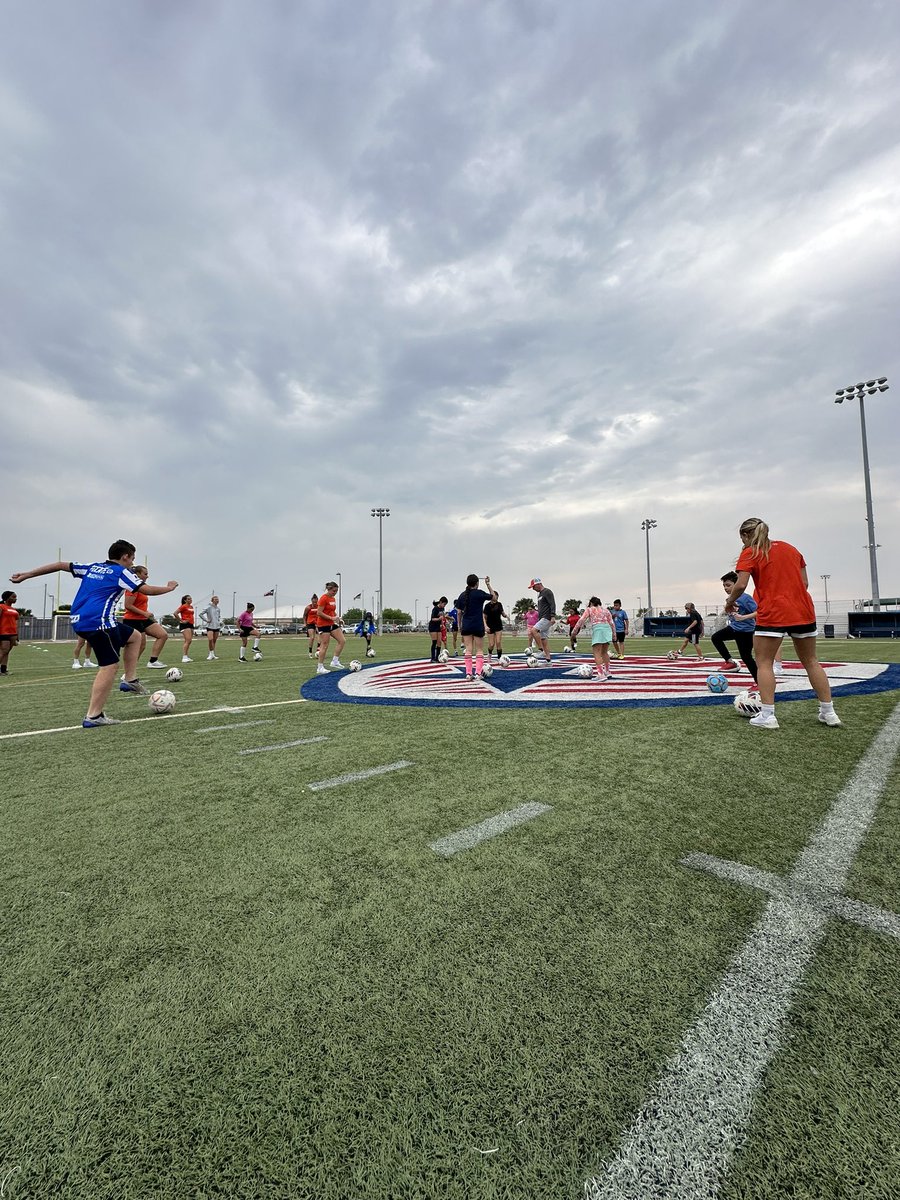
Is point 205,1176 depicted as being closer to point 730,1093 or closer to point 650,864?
point 730,1093

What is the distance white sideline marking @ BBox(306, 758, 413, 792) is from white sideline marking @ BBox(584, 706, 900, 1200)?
2341 mm

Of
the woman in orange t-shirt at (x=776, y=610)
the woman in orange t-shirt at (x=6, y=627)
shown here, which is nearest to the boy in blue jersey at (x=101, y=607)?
the woman in orange t-shirt at (x=776, y=610)

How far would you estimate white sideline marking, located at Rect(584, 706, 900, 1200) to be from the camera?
1.00 m

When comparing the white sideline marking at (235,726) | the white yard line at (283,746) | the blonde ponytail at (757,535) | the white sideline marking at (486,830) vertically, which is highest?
the blonde ponytail at (757,535)

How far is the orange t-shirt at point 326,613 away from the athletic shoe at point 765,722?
8.37 meters

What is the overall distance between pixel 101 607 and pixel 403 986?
531 centimetres

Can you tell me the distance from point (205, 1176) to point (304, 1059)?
0.94ft

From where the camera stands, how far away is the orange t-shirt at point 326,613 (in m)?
11.1

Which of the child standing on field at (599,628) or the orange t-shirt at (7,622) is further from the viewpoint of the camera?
the orange t-shirt at (7,622)

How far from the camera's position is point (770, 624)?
188 inches

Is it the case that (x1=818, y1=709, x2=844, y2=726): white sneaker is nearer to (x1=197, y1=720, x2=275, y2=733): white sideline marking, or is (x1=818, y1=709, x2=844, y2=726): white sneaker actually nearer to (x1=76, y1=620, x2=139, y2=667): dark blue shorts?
(x1=197, y1=720, x2=275, y2=733): white sideline marking

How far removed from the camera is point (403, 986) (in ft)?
4.99

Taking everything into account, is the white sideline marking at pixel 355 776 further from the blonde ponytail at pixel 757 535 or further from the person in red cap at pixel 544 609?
the person in red cap at pixel 544 609

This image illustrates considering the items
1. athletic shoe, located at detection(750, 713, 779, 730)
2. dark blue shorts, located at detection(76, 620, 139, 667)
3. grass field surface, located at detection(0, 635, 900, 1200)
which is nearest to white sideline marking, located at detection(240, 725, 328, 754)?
grass field surface, located at detection(0, 635, 900, 1200)
